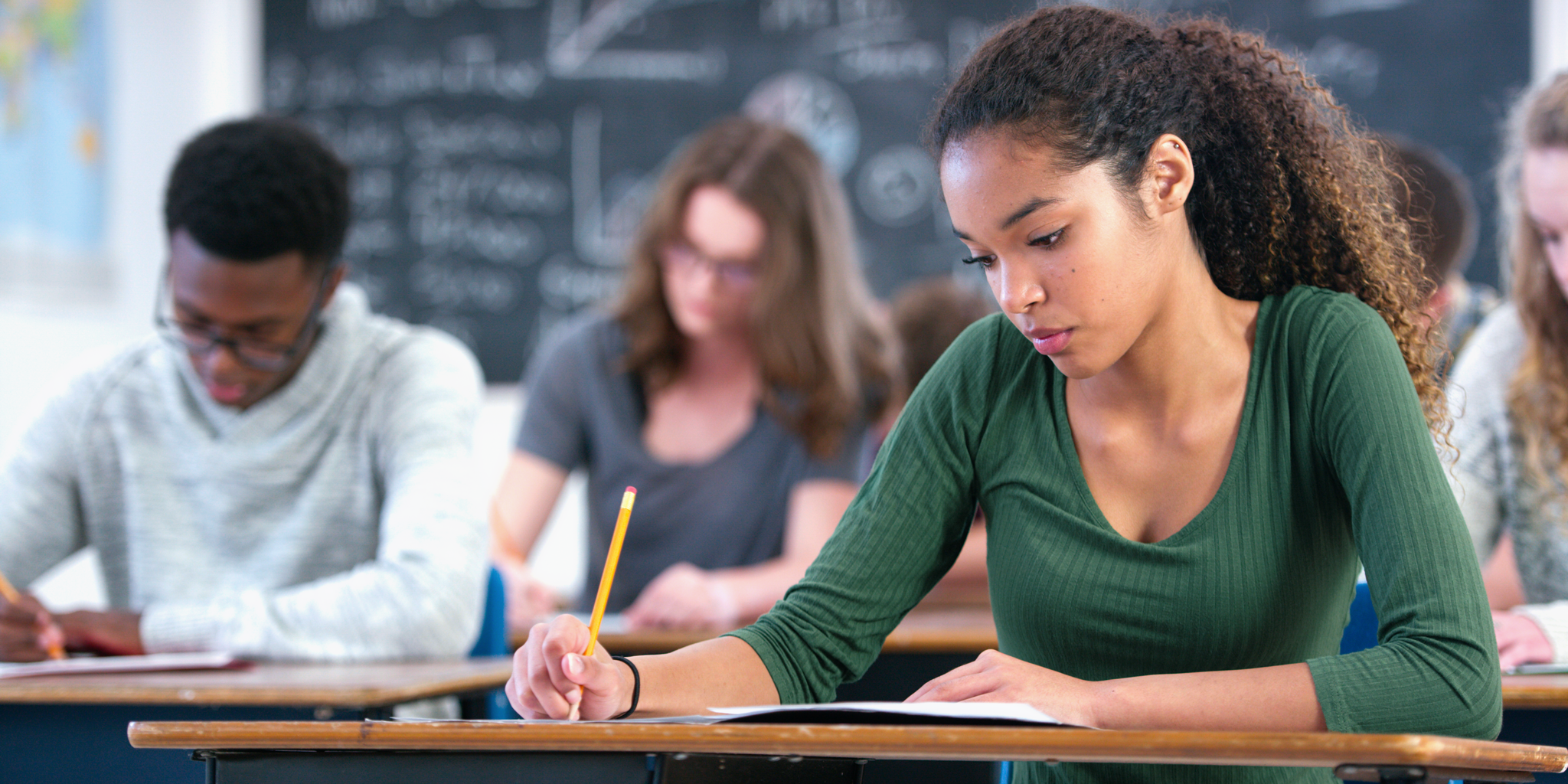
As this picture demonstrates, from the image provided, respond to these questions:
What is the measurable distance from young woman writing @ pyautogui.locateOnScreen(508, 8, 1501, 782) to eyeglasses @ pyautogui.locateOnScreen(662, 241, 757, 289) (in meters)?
1.20

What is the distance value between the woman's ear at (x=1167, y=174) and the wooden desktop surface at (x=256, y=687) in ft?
2.64

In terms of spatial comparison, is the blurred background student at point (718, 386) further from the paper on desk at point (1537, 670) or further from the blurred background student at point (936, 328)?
the paper on desk at point (1537, 670)

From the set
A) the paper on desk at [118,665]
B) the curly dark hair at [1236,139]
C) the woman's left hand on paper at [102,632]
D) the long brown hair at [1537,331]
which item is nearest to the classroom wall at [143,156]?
the long brown hair at [1537,331]

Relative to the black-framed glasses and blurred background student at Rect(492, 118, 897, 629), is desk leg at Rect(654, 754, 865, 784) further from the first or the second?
blurred background student at Rect(492, 118, 897, 629)

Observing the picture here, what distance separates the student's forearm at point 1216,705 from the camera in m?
0.86

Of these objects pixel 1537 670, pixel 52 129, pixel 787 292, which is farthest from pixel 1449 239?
pixel 52 129

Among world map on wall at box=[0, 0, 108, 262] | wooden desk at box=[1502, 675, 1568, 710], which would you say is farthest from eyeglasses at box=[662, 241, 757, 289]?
world map on wall at box=[0, 0, 108, 262]

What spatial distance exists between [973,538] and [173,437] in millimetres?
1335

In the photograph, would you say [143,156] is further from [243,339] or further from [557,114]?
[243,339]

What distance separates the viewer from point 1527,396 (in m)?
1.75

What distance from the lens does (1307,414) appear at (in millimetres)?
1041

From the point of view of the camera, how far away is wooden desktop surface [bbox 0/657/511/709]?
123 centimetres

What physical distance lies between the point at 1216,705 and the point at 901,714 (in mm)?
247

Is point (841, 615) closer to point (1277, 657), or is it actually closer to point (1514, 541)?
point (1277, 657)
